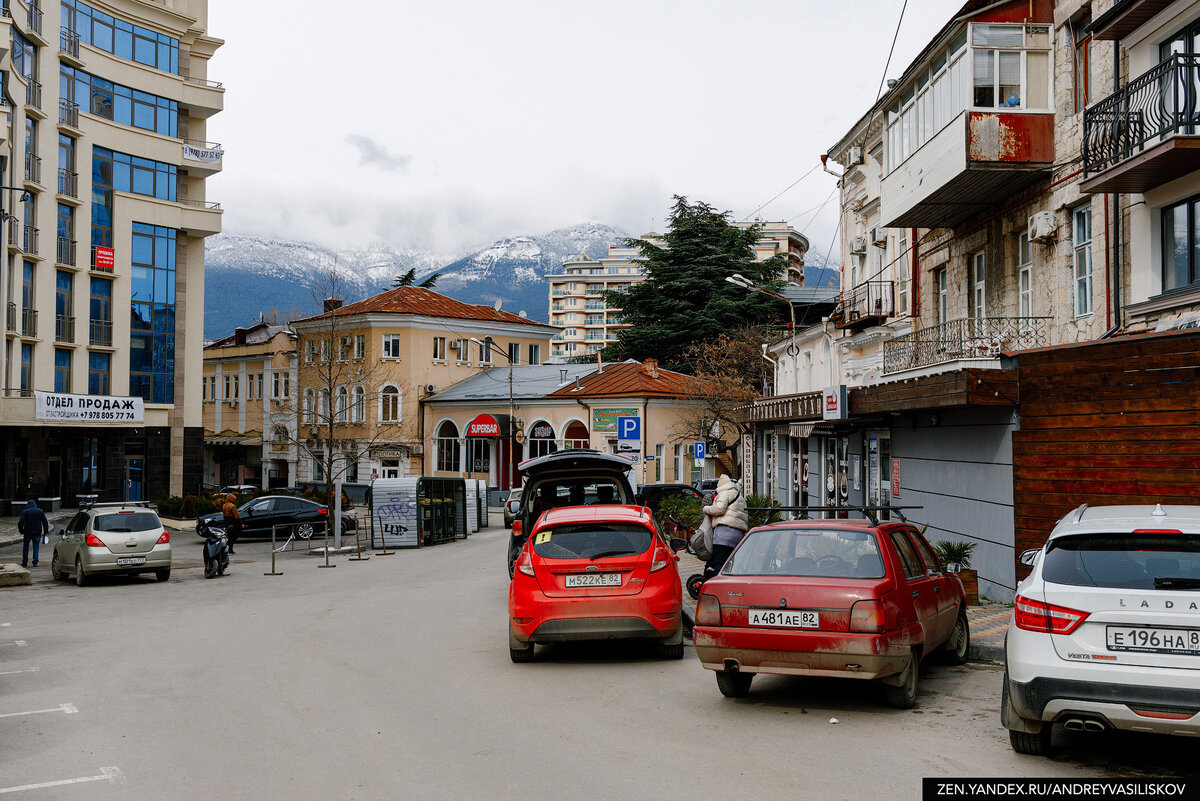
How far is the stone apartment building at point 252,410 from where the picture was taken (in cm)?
6319

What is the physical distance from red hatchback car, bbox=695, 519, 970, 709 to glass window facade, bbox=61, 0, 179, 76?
43180mm

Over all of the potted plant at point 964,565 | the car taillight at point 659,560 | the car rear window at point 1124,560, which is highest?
the car rear window at point 1124,560

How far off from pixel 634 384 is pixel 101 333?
82.1 ft

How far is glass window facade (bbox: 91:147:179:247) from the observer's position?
140 feet

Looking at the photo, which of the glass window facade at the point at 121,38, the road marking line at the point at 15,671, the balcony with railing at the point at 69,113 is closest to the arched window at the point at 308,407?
the glass window facade at the point at 121,38

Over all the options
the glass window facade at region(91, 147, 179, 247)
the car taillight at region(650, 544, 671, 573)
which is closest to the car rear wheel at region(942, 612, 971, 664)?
the car taillight at region(650, 544, 671, 573)

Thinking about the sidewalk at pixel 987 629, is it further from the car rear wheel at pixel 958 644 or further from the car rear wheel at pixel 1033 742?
the car rear wheel at pixel 1033 742

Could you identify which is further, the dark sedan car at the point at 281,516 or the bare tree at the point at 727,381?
the bare tree at the point at 727,381

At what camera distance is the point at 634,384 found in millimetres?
51906

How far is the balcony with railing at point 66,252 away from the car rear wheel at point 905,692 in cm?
4141

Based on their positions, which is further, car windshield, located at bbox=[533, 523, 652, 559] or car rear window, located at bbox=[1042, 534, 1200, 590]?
car windshield, located at bbox=[533, 523, 652, 559]

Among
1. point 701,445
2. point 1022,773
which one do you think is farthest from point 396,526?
point 1022,773

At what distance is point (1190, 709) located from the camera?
5.64 meters

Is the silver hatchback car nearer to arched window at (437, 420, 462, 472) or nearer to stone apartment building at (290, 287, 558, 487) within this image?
stone apartment building at (290, 287, 558, 487)
